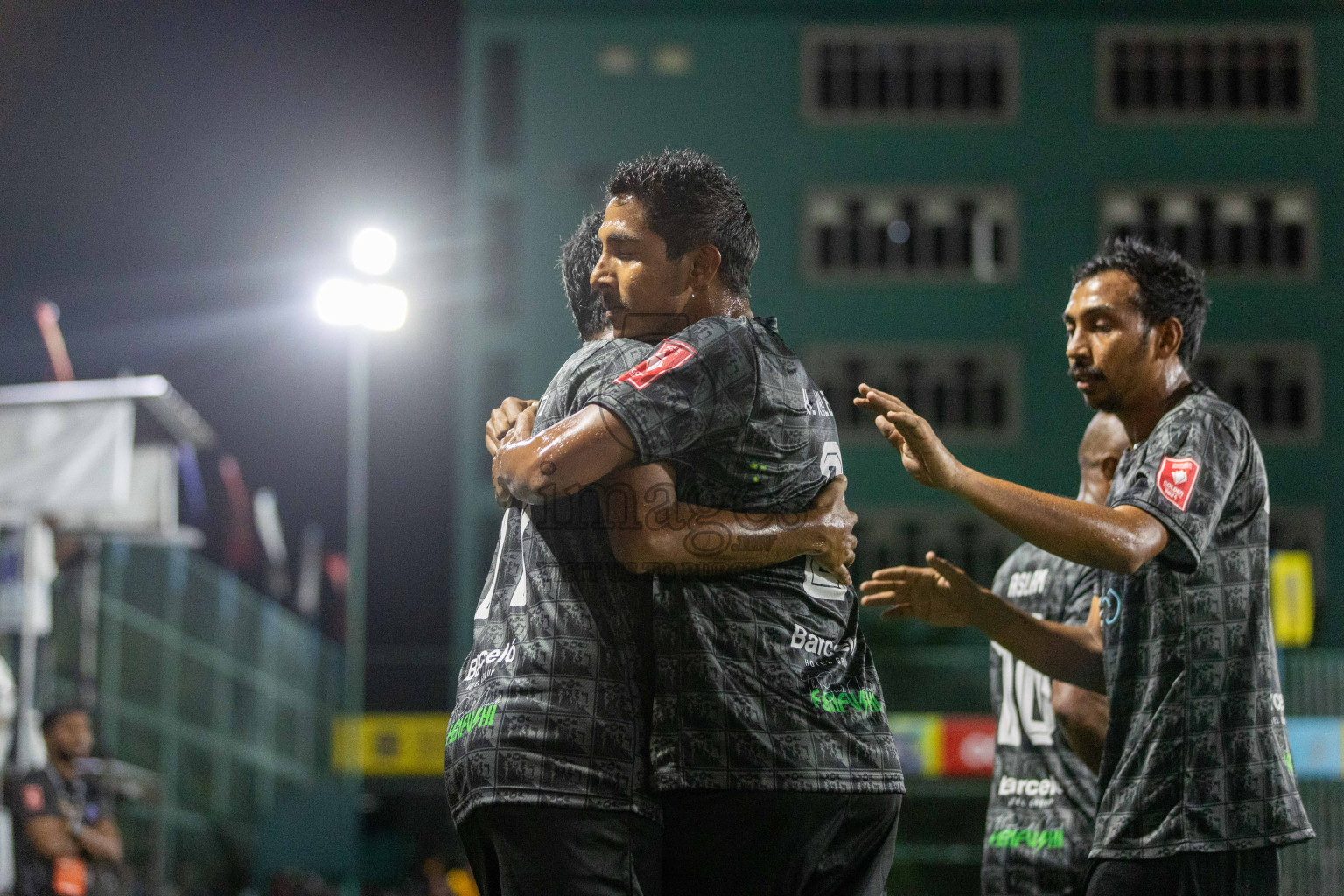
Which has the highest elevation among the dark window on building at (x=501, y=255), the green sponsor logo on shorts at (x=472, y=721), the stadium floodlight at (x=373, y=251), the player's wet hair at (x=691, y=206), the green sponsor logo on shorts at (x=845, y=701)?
the dark window on building at (x=501, y=255)

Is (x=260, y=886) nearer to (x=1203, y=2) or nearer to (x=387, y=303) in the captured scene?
(x=387, y=303)

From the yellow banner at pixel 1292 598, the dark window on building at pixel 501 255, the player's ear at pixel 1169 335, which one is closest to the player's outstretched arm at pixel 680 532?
the player's ear at pixel 1169 335

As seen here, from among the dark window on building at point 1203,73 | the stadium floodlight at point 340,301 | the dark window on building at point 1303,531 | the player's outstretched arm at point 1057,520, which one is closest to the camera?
the player's outstretched arm at point 1057,520

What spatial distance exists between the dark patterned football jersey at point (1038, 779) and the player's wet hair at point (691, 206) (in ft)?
5.43

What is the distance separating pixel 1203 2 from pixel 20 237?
28.4 metres

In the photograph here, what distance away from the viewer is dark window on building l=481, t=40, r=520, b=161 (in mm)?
32344

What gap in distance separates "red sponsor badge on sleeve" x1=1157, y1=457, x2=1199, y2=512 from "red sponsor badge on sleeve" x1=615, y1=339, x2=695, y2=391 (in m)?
1.32

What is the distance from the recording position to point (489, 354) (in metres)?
31.8

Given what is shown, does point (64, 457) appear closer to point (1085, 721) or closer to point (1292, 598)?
point (1085, 721)

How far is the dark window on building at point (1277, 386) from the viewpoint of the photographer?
30438 mm

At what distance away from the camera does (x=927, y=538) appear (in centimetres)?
3041

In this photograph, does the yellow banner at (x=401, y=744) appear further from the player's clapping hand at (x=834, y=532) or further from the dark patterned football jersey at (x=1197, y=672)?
the player's clapping hand at (x=834, y=532)

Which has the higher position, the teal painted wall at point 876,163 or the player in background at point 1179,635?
the teal painted wall at point 876,163

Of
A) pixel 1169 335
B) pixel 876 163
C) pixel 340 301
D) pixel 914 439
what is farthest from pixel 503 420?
pixel 876 163
